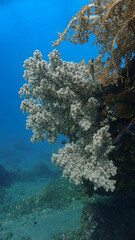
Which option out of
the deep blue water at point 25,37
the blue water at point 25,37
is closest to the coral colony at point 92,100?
the deep blue water at point 25,37

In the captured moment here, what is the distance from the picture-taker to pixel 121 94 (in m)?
3.94

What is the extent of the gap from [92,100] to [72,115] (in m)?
0.66

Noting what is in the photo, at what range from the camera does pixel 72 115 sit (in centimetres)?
405

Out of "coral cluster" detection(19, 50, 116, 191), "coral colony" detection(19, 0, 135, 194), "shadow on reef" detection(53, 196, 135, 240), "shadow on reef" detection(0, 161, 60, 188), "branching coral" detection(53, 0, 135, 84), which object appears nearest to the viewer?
"branching coral" detection(53, 0, 135, 84)

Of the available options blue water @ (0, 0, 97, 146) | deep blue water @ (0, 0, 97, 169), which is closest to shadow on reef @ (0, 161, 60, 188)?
deep blue water @ (0, 0, 97, 169)

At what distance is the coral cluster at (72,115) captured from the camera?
12.7ft

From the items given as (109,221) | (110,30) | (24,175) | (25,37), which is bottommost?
(109,221)

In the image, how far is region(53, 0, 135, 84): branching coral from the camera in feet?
11.4

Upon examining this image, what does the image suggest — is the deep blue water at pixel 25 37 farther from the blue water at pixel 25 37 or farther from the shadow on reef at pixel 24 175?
the shadow on reef at pixel 24 175

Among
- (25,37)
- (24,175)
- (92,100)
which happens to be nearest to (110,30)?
Result: (92,100)

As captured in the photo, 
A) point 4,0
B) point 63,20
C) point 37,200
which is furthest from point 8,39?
point 37,200

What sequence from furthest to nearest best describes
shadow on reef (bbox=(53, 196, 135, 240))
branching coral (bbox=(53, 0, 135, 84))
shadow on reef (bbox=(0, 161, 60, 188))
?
shadow on reef (bbox=(0, 161, 60, 188))
shadow on reef (bbox=(53, 196, 135, 240))
branching coral (bbox=(53, 0, 135, 84))

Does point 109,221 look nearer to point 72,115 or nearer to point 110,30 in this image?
point 72,115

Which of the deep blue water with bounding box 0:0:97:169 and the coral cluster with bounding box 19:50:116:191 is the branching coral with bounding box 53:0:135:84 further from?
the deep blue water with bounding box 0:0:97:169
